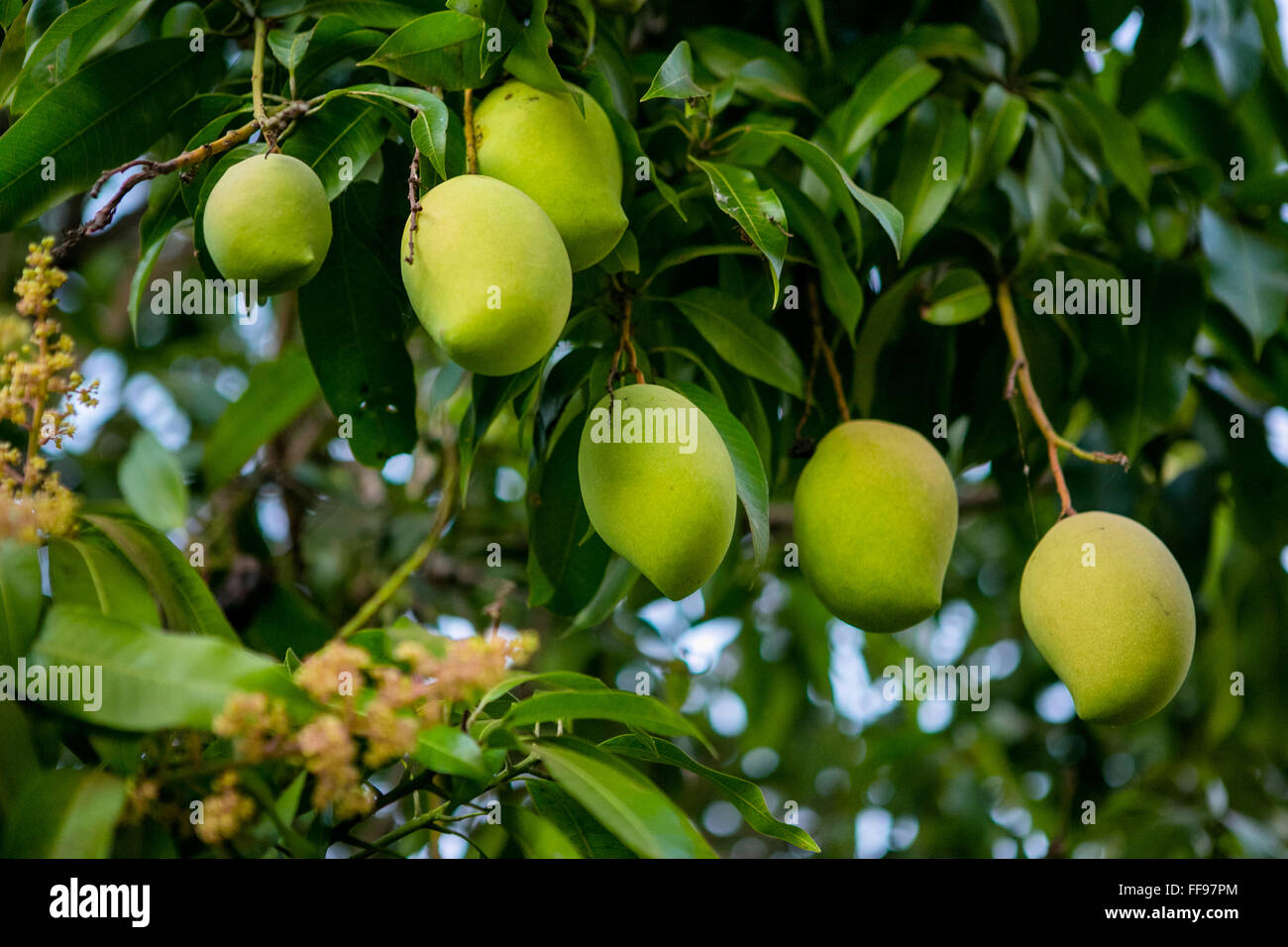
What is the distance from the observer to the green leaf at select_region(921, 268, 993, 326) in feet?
3.98

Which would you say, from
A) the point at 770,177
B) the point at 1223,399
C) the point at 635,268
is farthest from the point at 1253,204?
the point at 635,268

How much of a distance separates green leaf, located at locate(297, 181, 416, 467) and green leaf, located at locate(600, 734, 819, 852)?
47cm

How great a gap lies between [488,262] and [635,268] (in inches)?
9.6

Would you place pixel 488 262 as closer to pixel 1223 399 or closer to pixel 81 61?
pixel 81 61

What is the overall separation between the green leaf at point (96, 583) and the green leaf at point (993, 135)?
0.91 metres

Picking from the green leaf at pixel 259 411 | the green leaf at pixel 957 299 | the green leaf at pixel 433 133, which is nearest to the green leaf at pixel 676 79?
the green leaf at pixel 433 133

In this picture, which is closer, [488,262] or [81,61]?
[488,262]

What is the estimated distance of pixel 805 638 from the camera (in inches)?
92.7

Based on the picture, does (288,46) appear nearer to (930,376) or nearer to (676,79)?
(676,79)

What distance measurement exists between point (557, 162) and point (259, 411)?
0.96 metres

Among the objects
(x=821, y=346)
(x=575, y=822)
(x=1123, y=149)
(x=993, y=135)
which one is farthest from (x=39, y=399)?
(x=1123, y=149)

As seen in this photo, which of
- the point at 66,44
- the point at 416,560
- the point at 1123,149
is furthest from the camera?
the point at 416,560

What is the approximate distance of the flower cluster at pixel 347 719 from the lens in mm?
604

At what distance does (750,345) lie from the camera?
1.10 meters
